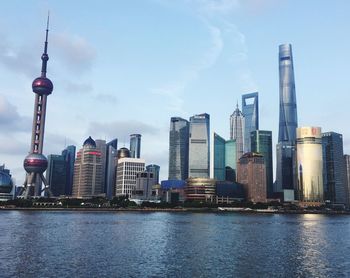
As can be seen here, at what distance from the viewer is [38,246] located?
290 feet

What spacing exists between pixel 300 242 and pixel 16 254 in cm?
6996

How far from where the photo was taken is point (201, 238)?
113 metres

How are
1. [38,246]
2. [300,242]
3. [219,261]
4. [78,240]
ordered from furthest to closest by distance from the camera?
[300,242] → [78,240] → [38,246] → [219,261]

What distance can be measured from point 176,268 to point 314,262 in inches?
1045

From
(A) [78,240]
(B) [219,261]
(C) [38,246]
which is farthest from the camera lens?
(A) [78,240]

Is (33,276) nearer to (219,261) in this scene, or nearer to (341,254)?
(219,261)

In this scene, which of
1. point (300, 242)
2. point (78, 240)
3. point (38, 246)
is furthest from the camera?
point (300, 242)

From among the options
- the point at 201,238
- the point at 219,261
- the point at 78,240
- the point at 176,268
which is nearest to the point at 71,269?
the point at 176,268

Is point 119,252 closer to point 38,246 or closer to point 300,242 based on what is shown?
point 38,246

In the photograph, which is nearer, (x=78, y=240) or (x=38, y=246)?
(x=38, y=246)

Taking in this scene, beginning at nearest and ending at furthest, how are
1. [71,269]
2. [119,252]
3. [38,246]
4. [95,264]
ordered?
[71,269], [95,264], [119,252], [38,246]

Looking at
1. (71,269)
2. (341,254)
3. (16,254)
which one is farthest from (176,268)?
(341,254)

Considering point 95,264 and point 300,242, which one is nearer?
point 95,264

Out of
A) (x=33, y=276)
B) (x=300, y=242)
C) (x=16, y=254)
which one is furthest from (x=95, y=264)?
(x=300, y=242)
